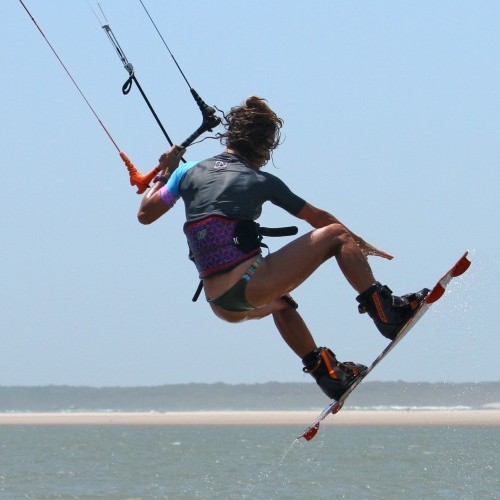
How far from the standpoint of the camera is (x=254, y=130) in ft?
31.3

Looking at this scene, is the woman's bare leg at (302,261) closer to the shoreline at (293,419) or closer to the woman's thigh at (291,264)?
the woman's thigh at (291,264)

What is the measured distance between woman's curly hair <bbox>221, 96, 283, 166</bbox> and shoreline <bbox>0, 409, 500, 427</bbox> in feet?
170

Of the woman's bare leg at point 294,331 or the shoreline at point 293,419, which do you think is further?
the shoreline at point 293,419

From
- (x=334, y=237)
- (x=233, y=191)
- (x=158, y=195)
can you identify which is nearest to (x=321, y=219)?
(x=334, y=237)

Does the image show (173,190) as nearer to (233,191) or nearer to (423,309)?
(233,191)

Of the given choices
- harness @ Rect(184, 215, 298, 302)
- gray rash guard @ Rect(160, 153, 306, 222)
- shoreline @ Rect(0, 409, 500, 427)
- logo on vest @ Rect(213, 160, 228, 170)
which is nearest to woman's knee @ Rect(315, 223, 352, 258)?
gray rash guard @ Rect(160, 153, 306, 222)

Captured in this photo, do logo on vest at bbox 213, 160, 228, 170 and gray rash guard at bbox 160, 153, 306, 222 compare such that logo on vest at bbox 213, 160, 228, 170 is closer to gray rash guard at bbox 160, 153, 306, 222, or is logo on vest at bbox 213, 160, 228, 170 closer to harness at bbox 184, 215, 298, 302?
gray rash guard at bbox 160, 153, 306, 222

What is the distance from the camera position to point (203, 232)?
9.40m
